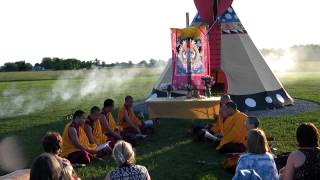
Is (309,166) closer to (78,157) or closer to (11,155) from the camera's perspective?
(78,157)

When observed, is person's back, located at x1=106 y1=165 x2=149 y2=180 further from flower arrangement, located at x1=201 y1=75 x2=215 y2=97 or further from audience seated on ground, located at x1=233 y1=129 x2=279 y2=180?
flower arrangement, located at x1=201 y1=75 x2=215 y2=97

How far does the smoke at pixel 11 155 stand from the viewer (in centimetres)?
983

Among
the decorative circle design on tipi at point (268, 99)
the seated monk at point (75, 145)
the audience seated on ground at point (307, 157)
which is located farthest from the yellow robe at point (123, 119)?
the audience seated on ground at point (307, 157)

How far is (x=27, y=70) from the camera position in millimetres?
83688

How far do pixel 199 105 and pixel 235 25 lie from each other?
17.1 ft

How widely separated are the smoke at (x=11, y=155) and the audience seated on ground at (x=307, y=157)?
607 cm

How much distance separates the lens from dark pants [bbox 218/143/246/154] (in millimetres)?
10031

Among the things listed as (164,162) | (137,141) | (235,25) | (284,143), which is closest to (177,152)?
(164,162)

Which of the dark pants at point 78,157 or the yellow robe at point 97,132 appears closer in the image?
the dark pants at point 78,157

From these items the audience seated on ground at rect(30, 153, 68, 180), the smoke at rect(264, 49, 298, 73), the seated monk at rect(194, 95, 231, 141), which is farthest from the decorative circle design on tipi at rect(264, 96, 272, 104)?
the smoke at rect(264, 49, 298, 73)

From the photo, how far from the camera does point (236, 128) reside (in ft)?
33.1

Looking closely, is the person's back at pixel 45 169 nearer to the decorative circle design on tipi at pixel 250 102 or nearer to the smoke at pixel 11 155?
the smoke at pixel 11 155

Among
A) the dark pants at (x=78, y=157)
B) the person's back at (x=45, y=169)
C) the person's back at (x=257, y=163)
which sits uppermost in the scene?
the person's back at (x=45, y=169)

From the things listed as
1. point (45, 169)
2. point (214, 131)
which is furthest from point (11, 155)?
point (45, 169)
